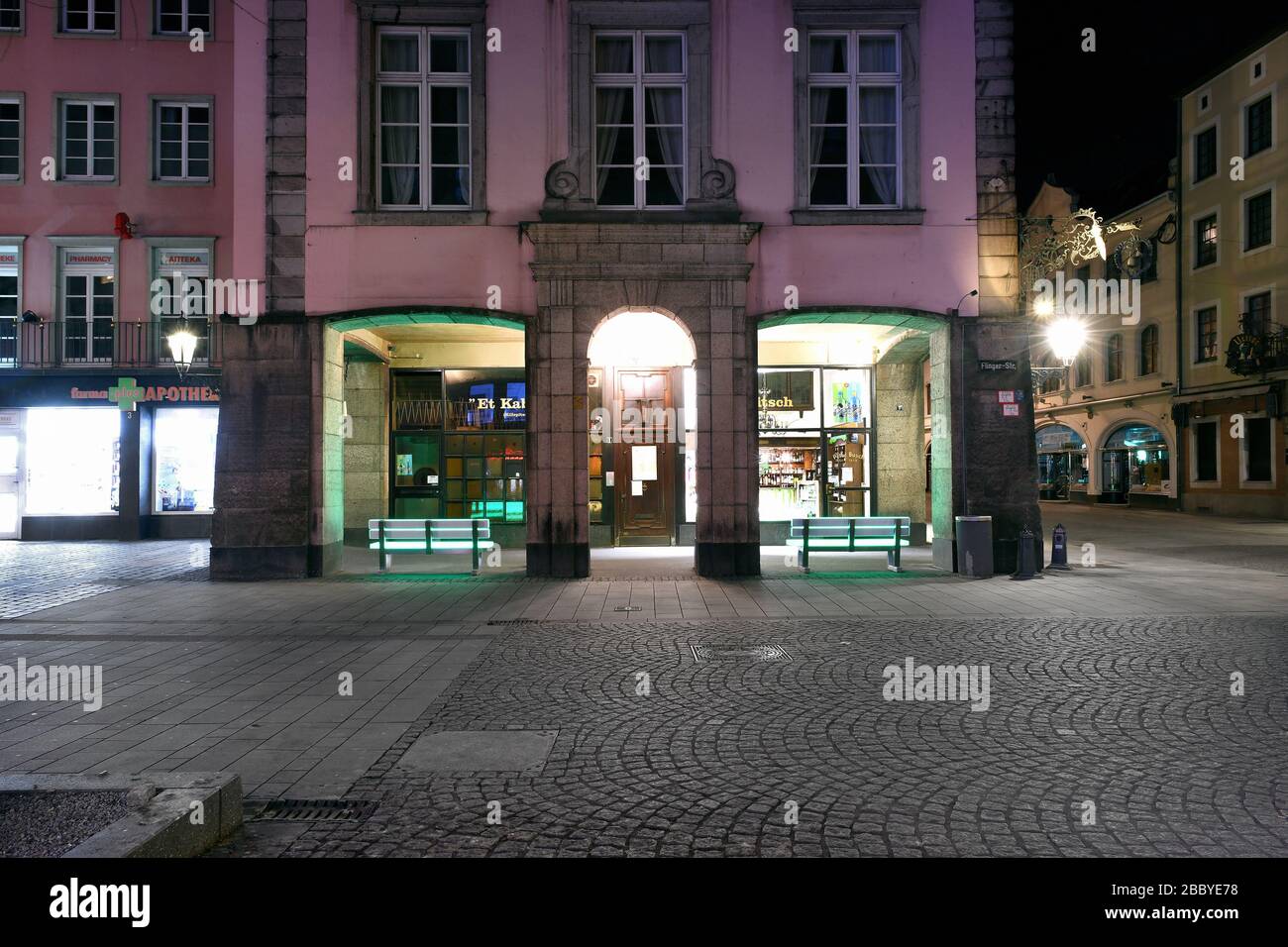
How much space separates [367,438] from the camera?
18469 mm

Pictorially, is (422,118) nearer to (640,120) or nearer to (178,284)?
(640,120)

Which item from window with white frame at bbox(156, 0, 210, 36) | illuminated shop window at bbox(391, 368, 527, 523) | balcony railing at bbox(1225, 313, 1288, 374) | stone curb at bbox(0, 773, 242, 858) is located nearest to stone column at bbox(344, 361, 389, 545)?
illuminated shop window at bbox(391, 368, 527, 523)

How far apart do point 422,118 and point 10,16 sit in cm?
1517

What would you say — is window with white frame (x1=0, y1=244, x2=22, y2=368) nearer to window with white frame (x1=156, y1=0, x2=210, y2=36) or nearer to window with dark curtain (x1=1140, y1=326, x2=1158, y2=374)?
window with white frame (x1=156, y1=0, x2=210, y2=36)

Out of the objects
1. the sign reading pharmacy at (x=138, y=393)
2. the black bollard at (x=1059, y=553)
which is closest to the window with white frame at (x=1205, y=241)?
the black bollard at (x=1059, y=553)

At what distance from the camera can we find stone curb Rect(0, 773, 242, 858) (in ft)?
10.9

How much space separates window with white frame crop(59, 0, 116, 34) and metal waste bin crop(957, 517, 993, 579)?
2390cm

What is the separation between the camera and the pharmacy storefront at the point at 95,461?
69.4ft

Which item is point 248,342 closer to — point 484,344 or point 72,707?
point 484,344

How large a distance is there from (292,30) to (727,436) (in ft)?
33.2

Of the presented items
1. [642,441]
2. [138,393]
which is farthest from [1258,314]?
[138,393]

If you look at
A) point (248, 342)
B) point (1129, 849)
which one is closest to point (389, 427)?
point (248, 342)

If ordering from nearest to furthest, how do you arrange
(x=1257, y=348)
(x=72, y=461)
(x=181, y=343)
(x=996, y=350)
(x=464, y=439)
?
1. (x=996, y=350)
2. (x=181, y=343)
3. (x=464, y=439)
4. (x=72, y=461)
5. (x=1257, y=348)

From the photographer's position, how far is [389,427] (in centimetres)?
1859
